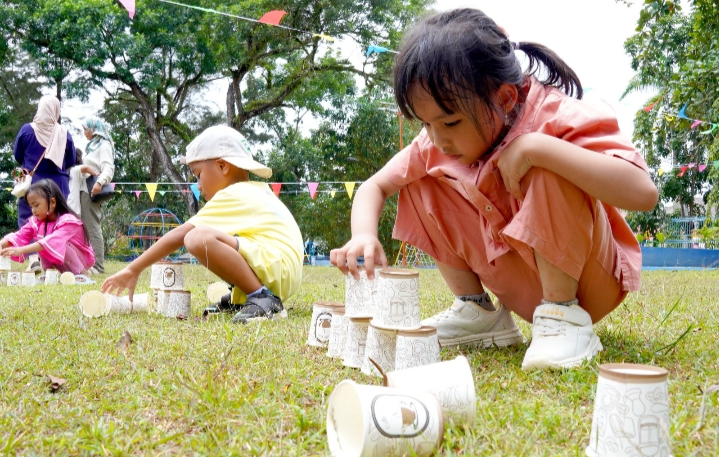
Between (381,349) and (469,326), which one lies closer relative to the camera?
(381,349)

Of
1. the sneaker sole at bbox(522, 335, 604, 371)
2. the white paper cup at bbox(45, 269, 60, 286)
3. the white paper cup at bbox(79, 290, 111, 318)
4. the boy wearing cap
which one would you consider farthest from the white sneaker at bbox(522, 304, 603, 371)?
the white paper cup at bbox(45, 269, 60, 286)

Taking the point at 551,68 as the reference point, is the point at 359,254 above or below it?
below

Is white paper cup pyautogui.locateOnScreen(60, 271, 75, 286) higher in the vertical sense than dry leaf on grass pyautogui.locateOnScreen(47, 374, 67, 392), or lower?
lower

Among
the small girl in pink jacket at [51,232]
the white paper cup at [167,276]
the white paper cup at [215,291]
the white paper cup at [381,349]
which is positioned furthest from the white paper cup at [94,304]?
the small girl in pink jacket at [51,232]

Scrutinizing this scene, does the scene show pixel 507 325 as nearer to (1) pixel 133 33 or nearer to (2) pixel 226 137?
(2) pixel 226 137

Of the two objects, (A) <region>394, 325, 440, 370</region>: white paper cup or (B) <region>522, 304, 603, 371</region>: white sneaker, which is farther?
(B) <region>522, 304, 603, 371</region>: white sneaker

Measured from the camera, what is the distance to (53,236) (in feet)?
17.1

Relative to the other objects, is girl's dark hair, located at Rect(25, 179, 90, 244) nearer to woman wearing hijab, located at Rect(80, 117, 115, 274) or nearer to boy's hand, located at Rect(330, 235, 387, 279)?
woman wearing hijab, located at Rect(80, 117, 115, 274)

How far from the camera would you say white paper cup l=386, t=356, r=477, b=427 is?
3.95 ft

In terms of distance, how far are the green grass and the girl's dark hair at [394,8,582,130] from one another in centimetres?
70

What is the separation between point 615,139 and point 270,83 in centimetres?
1559

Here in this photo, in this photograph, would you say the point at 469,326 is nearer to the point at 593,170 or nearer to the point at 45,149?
the point at 593,170

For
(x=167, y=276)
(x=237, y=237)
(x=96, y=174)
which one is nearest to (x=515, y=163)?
(x=237, y=237)

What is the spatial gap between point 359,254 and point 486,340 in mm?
601
